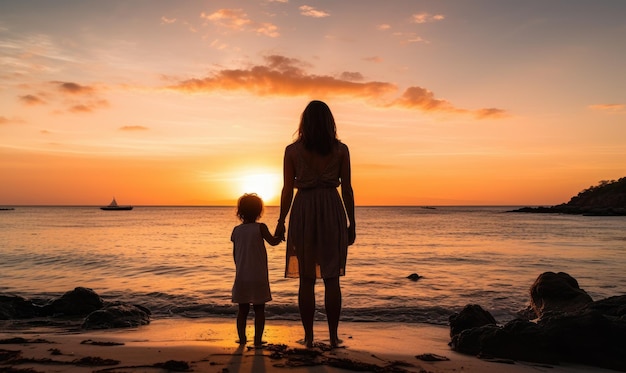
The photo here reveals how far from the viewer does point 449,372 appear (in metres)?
4.68

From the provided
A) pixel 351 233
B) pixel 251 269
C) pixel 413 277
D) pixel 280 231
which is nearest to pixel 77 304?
pixel 251 269

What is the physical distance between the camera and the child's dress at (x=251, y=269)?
593cm

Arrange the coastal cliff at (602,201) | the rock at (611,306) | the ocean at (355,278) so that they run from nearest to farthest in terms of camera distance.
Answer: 1. the rock at (611,306)
2. the ocean at (355,278)
3. the coastal cliff at (602,201)

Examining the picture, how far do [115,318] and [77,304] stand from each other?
192 centimetres

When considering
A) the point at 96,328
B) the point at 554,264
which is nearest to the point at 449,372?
the point at 96,328

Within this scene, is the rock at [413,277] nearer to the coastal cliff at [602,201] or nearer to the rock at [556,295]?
the rock at [556,295]

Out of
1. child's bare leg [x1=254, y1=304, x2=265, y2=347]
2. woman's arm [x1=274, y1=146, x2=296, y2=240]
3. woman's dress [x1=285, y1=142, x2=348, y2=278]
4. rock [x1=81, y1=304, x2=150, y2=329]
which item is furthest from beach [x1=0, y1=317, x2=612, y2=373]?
rock [x1=81, y1=304, x2=150, y2=329]

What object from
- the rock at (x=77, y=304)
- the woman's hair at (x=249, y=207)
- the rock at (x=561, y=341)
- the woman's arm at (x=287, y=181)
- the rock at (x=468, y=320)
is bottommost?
the rock at (x=77, y=304)

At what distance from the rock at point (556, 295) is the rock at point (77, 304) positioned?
362 inches

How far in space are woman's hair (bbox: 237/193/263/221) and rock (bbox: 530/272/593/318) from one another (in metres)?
6.32

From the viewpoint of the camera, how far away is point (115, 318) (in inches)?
339

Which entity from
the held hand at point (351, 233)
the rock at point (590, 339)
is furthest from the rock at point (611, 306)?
the held hand at point (351, 233)

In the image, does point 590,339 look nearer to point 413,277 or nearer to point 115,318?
point 115,318

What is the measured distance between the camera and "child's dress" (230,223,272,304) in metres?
5.93
